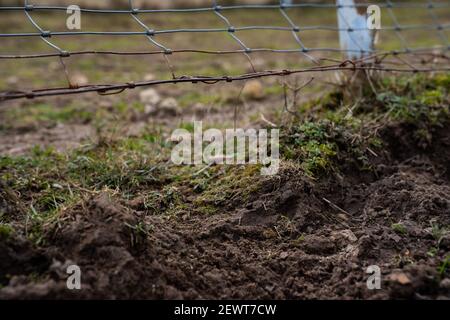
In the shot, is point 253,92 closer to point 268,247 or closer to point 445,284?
point 268,247

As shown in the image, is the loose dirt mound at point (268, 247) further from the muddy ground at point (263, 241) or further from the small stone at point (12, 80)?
the small stone at point (12, 80)

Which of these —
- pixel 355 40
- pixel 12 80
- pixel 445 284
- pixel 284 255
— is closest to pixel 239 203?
pixel 284 255

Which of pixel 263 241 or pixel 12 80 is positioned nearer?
pixel 263 241

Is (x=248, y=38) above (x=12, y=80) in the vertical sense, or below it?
above

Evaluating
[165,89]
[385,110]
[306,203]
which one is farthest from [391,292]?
[165,89]

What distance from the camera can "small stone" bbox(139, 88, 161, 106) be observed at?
173 inches

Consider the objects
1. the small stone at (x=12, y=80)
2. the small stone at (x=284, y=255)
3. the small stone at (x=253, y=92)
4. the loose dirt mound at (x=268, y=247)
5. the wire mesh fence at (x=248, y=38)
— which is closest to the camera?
the loose dirt mound at (x=268, y=247)

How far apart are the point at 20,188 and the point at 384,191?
174 cm

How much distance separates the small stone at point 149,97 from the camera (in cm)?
440

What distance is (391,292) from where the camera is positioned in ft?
6.48

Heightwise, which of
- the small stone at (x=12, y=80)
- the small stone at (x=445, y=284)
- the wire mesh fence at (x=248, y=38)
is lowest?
the small stone at (x=445, y=284)

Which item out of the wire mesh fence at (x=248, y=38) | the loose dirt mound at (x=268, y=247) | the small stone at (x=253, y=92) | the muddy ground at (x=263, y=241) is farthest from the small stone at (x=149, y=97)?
the loose dirt mound at (x=268, y=247)

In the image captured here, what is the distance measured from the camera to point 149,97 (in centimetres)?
452
